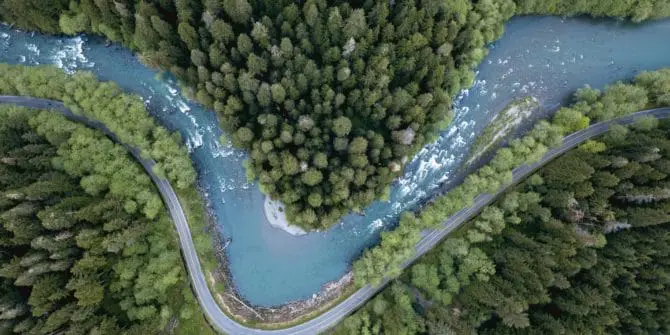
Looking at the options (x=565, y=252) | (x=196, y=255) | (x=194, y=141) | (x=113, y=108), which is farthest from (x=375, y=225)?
(x=113, y=108)

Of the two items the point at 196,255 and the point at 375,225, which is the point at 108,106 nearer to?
the point at 196,255

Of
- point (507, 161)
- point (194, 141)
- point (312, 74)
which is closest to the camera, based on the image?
point (312, 74)

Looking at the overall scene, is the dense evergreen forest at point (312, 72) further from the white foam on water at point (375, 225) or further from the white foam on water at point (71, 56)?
the white foam on water at point (375, 225)

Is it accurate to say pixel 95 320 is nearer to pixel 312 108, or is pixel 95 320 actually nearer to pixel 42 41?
pixel 312 108

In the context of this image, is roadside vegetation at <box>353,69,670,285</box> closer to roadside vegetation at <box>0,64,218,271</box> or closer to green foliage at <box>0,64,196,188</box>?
roadside vegetation at <box>0,64,218,271</box>

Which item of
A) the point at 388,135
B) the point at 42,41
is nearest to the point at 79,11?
the point at 42,41

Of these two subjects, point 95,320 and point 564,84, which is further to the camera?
point 564,84
